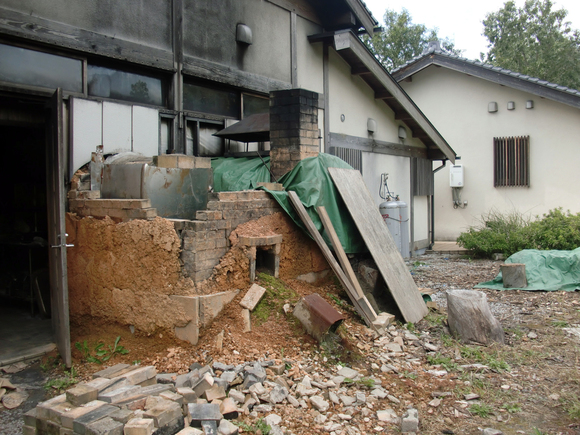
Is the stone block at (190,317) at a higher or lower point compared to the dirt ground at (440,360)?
higher

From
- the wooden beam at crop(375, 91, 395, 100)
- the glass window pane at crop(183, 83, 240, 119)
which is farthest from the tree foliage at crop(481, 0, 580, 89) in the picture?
the glass window pane at crop(183, 83, 240, 119)

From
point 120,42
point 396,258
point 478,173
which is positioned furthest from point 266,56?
point 478,173

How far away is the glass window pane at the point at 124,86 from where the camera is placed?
609 centimetres

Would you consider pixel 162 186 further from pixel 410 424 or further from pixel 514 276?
pixel 514 276

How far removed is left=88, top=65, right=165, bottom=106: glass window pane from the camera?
6090 mm

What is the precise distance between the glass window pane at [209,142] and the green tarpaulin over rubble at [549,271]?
5078 mm

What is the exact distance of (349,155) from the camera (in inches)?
402

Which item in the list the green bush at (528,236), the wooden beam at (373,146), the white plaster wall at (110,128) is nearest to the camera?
the white plaster wall at (110,128)

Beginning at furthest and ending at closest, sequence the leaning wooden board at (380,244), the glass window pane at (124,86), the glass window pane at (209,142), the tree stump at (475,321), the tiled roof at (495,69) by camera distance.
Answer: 1. the tiled roof at (495,69)
2. the glass window pane at (209,142)
3. the glass window pane at (124,86)
4. the leaning wooden board at (380,244)
5. the tree stump at (475,321)

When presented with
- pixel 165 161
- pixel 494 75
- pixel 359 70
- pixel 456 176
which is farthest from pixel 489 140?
pixel 165 161

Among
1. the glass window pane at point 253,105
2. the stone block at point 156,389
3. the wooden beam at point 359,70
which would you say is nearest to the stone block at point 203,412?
the stone block at point 156,389

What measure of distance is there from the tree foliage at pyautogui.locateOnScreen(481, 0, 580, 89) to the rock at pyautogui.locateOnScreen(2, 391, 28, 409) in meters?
24.3

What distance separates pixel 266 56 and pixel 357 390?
247 inches

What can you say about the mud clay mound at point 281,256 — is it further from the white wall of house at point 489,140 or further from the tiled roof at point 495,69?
the white wall of house at point 489,140
